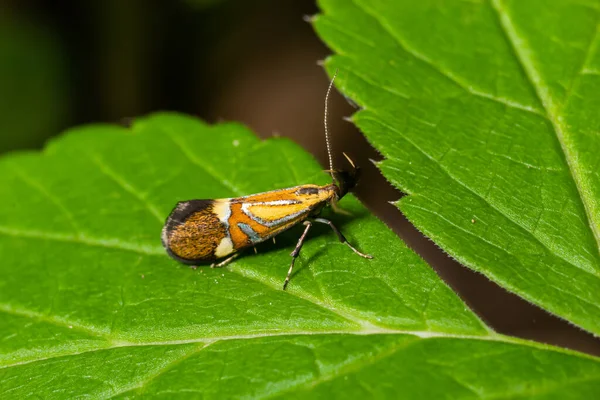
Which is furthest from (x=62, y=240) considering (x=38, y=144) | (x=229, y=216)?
(x=38, y=144)

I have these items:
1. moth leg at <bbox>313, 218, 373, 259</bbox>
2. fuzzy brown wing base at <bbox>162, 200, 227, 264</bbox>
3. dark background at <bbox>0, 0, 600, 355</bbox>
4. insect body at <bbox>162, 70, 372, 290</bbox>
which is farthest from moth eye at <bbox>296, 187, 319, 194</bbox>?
dark background at <bbox>0, 0, 600, 355</bbox>

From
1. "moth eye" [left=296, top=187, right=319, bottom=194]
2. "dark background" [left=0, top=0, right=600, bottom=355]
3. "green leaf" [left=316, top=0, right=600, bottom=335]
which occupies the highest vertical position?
"green leaf" [left=316, top=0, right=600, bottom=335]

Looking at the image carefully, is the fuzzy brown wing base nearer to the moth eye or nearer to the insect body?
the insect body

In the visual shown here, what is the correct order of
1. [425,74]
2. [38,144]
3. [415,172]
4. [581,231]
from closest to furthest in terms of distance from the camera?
[581,231]
[415,172]
[425,74]
[38,144]

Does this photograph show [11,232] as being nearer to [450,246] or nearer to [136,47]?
[450,246]

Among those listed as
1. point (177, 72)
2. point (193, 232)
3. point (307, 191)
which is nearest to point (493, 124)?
point (307, 191)

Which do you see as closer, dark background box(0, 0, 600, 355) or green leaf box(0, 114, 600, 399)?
green leaf box(0, 114, 600, 399)
